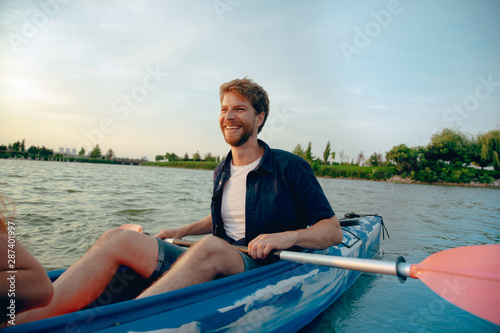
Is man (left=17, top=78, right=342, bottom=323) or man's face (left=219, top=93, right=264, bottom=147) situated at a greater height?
man's face (left=219, top=93, right=264, bottom=147)

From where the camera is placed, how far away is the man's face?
261cm

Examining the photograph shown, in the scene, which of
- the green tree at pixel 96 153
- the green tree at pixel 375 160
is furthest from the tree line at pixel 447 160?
the green tree at pixel 96 153

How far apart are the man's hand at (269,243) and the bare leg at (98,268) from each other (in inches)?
26.4

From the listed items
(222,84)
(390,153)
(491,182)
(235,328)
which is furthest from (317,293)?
(390,153)

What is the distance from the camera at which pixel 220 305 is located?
5.62 feet

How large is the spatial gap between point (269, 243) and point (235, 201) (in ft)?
1.91

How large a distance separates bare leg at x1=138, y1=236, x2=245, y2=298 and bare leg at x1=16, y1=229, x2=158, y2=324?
244mm

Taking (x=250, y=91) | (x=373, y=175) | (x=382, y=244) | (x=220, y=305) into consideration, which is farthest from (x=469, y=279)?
(x=373, y=175)

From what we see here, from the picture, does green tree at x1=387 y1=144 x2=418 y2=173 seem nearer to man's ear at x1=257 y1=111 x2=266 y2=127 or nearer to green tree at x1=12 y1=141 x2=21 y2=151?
man's ear at x1=257 y1=111 x2=266 y2=127

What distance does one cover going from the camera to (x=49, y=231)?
5.79m

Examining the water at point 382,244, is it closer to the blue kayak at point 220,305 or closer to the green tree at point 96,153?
the blue kayak at point 220,305

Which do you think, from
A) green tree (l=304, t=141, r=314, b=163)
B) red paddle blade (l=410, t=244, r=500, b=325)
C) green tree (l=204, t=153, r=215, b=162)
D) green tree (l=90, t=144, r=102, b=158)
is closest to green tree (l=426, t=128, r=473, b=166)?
green tree (l=304, t=141, r=314, b=163)

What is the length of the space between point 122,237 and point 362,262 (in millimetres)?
1549

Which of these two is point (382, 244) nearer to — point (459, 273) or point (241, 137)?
point (459, 273)
